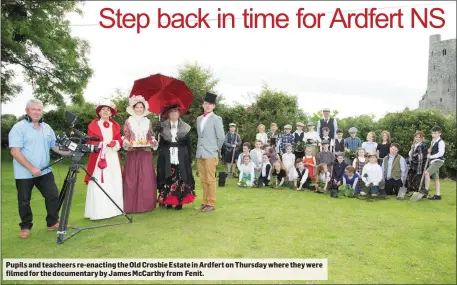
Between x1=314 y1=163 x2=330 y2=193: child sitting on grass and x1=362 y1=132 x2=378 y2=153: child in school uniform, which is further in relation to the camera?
x1=362 y1=132 x2=378 y2=153: child in school uniform

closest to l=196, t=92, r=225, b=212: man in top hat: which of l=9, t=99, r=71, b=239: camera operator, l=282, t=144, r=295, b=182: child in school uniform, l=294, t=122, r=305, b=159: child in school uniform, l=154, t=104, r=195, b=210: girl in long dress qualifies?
l=154, t=104, r=195, b=210: girl in long dress

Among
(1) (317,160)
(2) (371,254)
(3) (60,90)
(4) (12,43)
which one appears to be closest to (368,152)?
(1) (317,160)

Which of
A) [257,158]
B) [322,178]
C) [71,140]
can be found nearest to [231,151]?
A: [257,158]

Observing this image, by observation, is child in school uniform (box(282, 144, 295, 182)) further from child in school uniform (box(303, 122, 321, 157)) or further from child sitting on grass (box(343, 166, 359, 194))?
child sitting on grass (box(343, 166, 359, 194))

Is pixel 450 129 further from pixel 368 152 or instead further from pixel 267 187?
pixel 267 187

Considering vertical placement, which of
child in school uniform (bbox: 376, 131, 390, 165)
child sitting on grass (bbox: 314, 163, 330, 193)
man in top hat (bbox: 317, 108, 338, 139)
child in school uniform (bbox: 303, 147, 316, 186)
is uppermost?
man in top hat (bbox: 317, 108, 338, 139)

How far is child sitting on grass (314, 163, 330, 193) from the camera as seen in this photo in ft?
29.6

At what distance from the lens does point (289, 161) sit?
986cm

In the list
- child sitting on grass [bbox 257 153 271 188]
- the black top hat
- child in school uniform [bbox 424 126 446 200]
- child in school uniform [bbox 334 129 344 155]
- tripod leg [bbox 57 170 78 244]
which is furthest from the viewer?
child in school uniform [bbox 334 129 344 155]

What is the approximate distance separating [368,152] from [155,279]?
7.05 meters

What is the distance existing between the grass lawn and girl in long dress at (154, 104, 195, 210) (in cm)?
28

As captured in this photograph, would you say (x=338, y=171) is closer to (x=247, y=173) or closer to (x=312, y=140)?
(x=312, y=140)

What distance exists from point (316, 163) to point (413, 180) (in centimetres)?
222

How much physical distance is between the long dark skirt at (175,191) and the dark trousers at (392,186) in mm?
4563
